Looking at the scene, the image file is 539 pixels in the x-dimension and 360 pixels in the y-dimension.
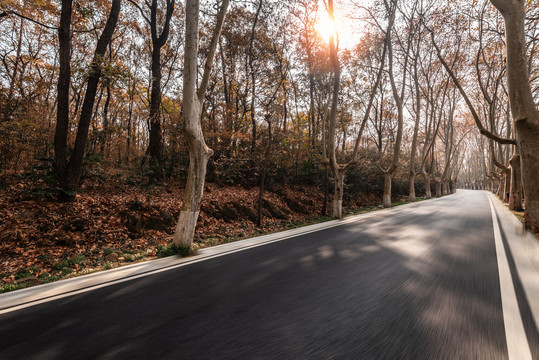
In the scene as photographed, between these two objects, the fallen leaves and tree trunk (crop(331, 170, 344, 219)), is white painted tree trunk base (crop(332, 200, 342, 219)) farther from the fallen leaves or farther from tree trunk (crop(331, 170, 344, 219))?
the fallen leaves

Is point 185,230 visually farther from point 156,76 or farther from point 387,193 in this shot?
point 387,193

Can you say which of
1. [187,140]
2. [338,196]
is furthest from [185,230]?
[338,196]

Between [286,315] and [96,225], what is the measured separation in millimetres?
6918

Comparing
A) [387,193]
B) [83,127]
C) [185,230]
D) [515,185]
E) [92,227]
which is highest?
[83,127]

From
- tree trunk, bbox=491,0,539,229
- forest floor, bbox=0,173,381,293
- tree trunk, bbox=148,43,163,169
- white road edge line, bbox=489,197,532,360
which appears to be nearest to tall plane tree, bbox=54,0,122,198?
forest floor, bbox=0,173,381,293

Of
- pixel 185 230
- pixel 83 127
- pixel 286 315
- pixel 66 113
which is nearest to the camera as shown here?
pixel 286 315

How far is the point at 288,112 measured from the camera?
19.3 meters

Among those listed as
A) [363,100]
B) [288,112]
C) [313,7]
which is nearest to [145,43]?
[288,112]

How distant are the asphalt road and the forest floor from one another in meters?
2.11

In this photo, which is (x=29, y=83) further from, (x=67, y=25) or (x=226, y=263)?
(x=226, y=263)

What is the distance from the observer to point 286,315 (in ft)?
7.75

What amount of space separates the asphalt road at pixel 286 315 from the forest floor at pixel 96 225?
211 cm

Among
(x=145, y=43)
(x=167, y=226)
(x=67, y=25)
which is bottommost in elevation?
(x=167, y=226)

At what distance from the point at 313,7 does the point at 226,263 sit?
13600 millimetres
